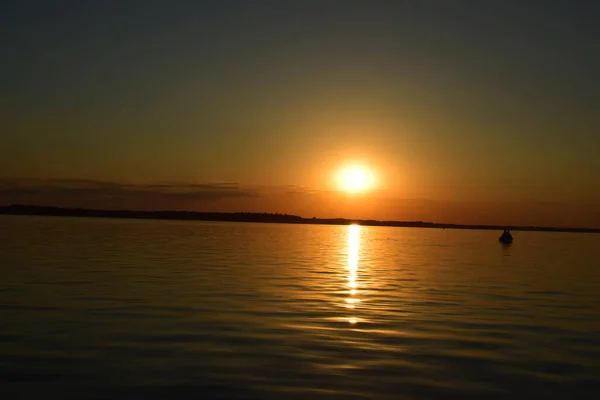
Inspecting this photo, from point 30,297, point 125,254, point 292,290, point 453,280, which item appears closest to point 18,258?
point 125,254

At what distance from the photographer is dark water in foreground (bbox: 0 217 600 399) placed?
41.8ft

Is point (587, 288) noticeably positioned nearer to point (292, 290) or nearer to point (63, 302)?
point (292, 290)

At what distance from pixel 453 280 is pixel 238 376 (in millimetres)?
24762

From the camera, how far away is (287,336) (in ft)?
58.3

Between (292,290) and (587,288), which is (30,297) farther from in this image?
(587,288)

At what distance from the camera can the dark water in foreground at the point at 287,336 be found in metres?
12.7

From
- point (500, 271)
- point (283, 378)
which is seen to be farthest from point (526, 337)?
point (500, 271)

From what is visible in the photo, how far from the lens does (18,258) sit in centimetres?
3997

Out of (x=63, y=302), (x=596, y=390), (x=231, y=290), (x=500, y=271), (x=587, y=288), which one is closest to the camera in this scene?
(x=596, y=390)

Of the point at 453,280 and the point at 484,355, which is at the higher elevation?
the point at 453,280

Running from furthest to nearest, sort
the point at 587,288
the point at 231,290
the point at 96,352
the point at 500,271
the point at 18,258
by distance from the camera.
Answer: the point at 500,271 → the point at 18,258 → the point at 587,288 → the point at 231,290 → the point at 96,352

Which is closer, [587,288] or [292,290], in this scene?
[292,290]

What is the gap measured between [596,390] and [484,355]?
3.35m

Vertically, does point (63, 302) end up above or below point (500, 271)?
below
